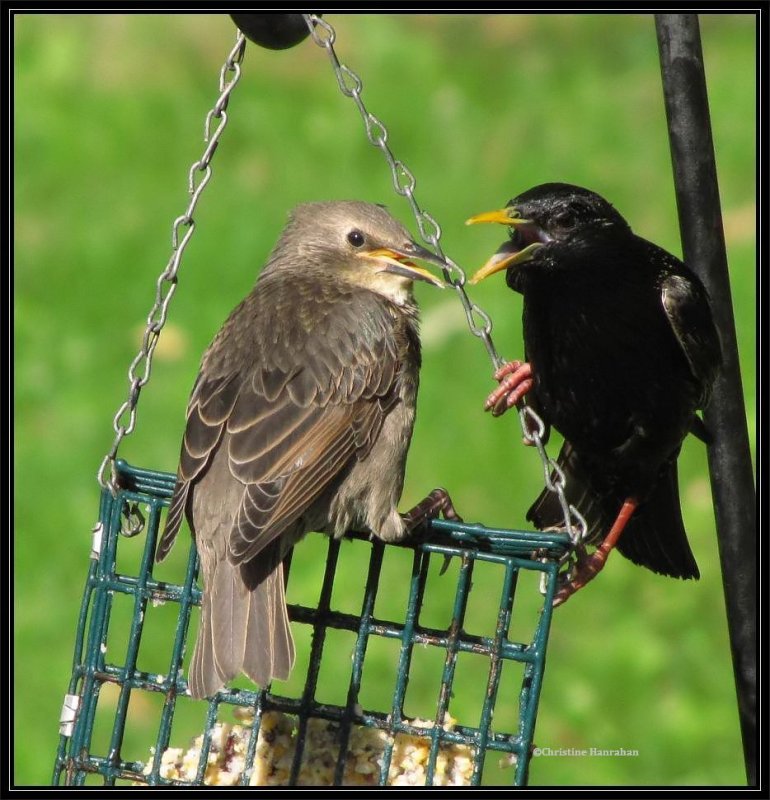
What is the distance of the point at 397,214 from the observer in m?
8.58

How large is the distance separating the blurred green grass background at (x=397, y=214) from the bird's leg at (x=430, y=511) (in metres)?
1.02

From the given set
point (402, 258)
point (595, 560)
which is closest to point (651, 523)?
point (595, 560)

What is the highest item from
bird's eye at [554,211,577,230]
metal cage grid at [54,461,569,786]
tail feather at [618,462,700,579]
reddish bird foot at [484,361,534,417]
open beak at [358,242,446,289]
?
bird's eye at [554,211,577,230]

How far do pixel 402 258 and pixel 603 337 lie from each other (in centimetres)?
81

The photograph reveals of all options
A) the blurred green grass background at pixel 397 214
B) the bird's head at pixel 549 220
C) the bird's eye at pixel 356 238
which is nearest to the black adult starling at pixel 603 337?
the bird's head at pixel 549 220

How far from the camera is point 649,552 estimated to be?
5.34 metres

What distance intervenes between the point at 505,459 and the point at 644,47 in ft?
13.8

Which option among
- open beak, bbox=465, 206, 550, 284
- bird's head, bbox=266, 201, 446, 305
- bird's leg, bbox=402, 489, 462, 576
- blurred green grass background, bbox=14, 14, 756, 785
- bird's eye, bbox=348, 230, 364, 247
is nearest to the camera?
bird's leg, bbox=402, 489, 462, 576

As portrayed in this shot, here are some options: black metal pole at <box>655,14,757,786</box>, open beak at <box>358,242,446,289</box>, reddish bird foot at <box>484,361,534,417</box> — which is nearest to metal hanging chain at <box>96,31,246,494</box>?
open beak at <box>358,242,446,289</box>

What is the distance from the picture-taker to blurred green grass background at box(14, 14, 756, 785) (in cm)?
626

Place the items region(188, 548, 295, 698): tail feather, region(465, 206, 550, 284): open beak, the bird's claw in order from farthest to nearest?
1. the bird's claw
2. region(465, 206, 550, 284): open beak
3. region(188, 548, 295, 698): tail feather

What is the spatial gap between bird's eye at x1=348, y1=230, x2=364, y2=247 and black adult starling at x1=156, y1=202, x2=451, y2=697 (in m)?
0.23

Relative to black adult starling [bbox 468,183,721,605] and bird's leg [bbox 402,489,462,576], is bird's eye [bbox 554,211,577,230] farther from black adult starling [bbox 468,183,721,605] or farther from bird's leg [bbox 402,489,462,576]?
bird's leg [bbox 402,489,462,576]

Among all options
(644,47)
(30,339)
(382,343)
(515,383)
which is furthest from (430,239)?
(644,47)
